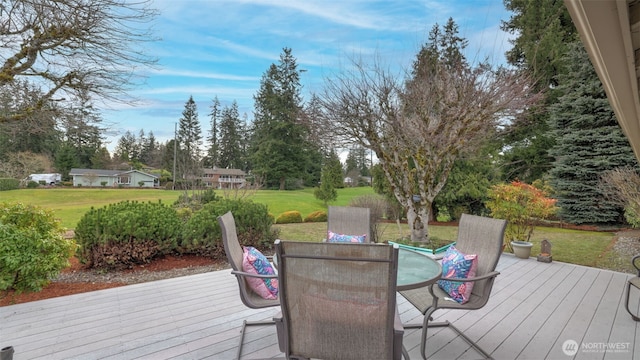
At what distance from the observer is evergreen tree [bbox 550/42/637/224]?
855cm

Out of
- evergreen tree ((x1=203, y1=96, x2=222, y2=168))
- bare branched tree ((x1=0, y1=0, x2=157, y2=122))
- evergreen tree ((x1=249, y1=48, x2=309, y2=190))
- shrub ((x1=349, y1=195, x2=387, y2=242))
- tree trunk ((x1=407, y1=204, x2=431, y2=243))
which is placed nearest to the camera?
bare branched tree ((x1=0, y1=0, x2=157, y2=122))

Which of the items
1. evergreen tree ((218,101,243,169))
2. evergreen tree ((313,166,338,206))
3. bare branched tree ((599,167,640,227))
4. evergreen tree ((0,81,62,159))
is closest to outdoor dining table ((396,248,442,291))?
evergreen tree ((0,81,62,159))

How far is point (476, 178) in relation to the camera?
9305mm

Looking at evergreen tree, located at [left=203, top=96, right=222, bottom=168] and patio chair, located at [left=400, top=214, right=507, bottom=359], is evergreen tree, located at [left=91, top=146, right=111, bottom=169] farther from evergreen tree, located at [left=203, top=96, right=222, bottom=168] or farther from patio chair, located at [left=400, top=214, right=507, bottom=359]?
patio chair, located at [left=400, top=214, right=507, bottom=359]

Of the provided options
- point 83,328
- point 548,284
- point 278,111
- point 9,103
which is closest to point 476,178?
point 548,284

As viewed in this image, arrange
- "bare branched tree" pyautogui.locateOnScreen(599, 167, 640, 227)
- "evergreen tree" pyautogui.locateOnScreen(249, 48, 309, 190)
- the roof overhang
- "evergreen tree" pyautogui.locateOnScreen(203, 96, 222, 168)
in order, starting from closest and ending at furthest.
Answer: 1. the roof overhang
2. "bare branched tree" pyautogui.locateOnScreen(599, 167, 640, 227)
3. "evergreen tree" pyautogui.locateOnScreen(249, 48, 309, 190)
4. "evergreen tree" pyautogui.locateOnScreen(203, 96, 222, 168)

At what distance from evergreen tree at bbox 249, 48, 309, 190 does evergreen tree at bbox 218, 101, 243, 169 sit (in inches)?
141

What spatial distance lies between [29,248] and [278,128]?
22388 mm

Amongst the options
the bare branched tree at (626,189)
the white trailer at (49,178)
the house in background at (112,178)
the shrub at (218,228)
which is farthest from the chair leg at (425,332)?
the house in background at (112,178)

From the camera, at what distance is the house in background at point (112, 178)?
17.3 m

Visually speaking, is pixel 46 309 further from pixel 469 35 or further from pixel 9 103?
pixel 469 35

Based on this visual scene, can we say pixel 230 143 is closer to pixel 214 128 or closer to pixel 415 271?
pixel 214 128

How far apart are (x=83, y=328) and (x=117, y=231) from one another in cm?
196

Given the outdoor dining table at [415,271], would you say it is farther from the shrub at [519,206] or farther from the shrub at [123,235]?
the shrub at [519,206]
